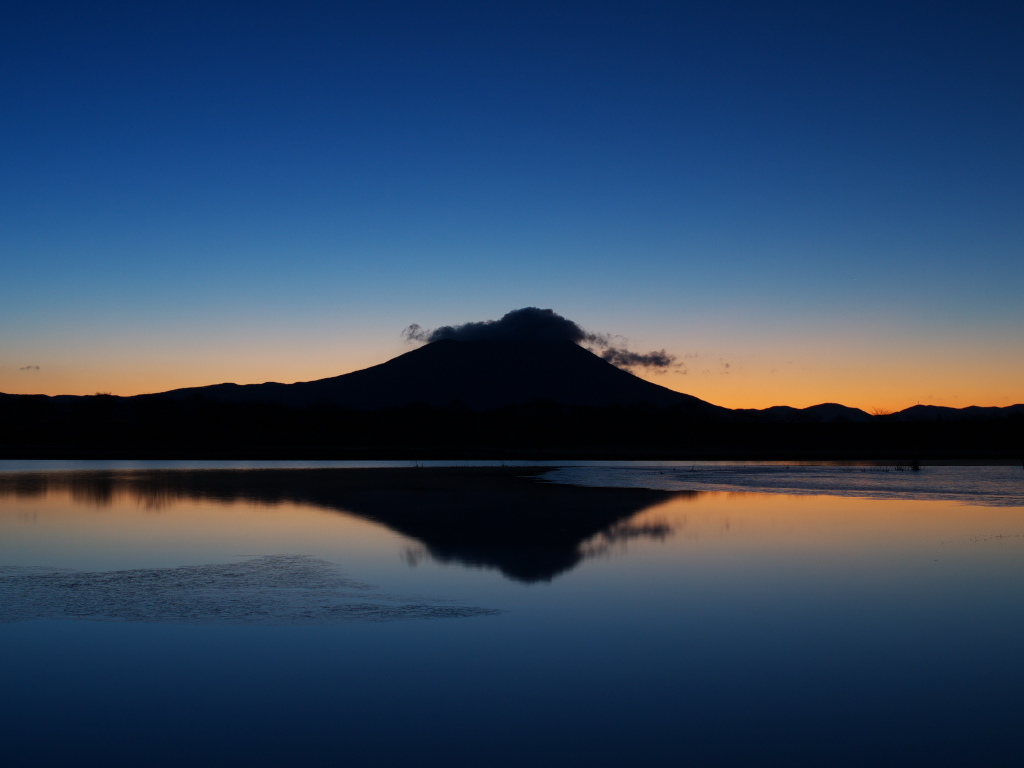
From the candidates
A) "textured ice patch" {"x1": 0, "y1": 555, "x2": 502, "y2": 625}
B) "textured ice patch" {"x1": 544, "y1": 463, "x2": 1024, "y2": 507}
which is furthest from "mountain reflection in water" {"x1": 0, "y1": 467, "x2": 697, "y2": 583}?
"textured ice patch" {"x1": 544, "y1": 463, "x2": 1024, "y2": 507}

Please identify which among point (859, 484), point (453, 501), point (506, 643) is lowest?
point (506, 643)

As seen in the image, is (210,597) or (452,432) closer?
(210,597)

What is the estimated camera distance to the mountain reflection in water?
45.1ft

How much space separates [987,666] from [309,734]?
622cm

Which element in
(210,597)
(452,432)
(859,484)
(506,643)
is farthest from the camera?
(452,432)

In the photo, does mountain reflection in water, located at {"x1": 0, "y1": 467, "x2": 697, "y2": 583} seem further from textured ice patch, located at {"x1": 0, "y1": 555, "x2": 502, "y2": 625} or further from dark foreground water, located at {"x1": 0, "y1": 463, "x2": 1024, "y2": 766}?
textured ice patch, located at {"x1": 0, "y1": 555, "x2": 502, "y2": 625}

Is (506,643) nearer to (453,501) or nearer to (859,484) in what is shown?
(453,501)

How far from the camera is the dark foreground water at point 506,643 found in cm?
566

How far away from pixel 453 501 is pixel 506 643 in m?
14.7

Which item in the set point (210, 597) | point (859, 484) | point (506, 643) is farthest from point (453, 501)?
point (859, 484)

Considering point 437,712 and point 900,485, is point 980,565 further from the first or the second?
point 900,485

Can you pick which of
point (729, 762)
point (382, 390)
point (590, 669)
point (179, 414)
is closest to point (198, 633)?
point (590, 669)

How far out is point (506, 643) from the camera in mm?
8000

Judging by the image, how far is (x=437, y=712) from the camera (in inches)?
243
